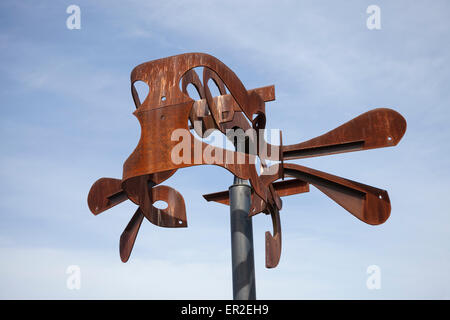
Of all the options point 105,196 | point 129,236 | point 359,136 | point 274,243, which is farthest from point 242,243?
point 105,196

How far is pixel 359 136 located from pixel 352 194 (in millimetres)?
922

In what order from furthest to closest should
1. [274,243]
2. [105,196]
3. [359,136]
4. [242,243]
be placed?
[105,196] < [274,243] < [242,243] < [359,136]

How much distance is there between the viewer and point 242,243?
25.8 feet

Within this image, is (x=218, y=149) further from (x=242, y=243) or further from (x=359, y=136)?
(x=359, y=136)

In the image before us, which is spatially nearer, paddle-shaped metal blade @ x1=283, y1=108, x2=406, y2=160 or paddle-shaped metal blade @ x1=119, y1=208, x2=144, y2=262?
paddle-shaped metal blade @ x1=283, y1=108, x2=406, y2=160

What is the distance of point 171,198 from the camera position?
846 centimetres

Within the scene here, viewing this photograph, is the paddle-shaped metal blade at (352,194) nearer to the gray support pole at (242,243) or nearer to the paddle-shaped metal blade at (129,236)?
the gray support pole at (242,243)

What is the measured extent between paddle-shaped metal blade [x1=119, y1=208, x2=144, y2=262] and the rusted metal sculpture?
17 mm

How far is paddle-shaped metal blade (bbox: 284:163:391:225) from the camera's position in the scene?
25.2ft

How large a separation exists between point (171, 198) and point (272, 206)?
168 centimetres

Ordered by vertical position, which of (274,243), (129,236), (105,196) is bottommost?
(274,243)

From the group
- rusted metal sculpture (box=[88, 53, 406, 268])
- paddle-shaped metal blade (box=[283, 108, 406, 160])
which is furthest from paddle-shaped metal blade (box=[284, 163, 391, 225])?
paddle-shaped metal blade (box=[283, 108, 406, 160])

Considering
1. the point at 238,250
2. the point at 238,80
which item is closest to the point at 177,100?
the point at 238,80

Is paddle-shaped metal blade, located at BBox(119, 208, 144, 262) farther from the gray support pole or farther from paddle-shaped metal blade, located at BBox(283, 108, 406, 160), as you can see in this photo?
paddle-shaped metal blade, located at BBox(283, 108, 406, 160)
